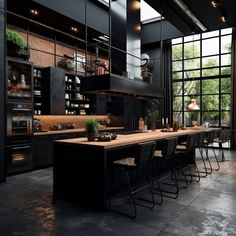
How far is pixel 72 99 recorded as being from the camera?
25.6 ft

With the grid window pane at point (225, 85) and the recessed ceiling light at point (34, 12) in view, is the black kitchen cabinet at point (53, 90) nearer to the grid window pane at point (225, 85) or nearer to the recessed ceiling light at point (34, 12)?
the recessed ceiling light at point (34, 12)

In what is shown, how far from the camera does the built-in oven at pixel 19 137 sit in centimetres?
527

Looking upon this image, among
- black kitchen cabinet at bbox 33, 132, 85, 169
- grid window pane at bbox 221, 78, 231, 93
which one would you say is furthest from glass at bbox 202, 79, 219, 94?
black kitchen cabinet at bbox 33, 132, 85, 169

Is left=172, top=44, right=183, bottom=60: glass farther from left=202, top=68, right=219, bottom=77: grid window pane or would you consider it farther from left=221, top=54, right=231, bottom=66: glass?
left=221, top=54, right=231, bottom=66: glass

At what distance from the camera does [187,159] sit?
6.52 m

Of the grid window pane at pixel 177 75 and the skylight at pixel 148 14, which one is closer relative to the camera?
the skylight at pixel 148 14

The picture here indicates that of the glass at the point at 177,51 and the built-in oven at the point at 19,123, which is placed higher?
the glass at the point at 177,51

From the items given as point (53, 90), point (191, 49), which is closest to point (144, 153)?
point (53, 90)

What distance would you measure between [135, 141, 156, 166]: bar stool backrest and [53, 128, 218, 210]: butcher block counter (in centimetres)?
37

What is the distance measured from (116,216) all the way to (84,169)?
2.68ft

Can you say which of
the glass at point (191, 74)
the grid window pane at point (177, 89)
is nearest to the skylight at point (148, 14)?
the glass at point (191, 74)

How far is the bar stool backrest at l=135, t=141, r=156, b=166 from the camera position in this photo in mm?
3288

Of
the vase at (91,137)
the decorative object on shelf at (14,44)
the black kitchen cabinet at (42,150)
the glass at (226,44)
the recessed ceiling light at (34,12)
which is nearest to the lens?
the vase at (91,137)

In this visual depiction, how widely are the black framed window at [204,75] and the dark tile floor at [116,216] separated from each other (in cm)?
562
